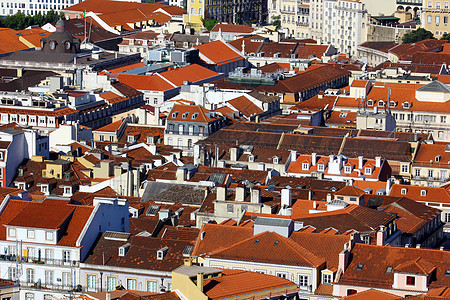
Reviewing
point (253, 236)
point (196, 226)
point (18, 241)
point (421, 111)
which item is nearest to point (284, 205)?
point (196, 226)

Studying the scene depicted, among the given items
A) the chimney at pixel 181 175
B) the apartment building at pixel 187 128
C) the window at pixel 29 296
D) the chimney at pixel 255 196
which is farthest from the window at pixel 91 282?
the apartment building at pixel 187 128

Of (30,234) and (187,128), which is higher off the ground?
(30,234)

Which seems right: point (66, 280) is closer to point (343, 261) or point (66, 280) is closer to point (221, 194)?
point (221, 194)

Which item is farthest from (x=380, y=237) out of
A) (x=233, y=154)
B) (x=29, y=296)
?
(x=233, y=154)

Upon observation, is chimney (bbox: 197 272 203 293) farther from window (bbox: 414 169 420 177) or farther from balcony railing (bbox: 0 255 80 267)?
window (bbox: 414 169 420 177)

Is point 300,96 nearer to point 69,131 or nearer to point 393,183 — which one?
point 69,131

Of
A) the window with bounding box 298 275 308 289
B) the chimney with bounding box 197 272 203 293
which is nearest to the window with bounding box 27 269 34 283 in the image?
the window with bounding box 298 275 308 289
